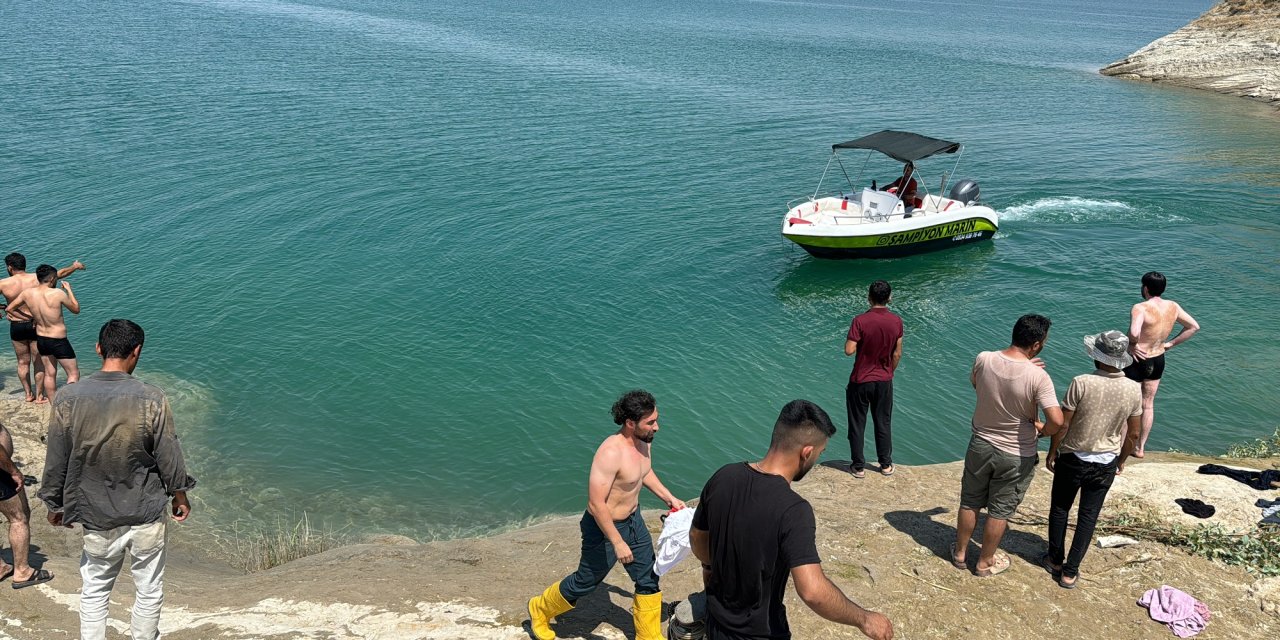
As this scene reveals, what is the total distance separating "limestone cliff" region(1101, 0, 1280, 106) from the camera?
148 ft

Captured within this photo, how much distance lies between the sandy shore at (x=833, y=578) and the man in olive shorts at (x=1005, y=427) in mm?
587

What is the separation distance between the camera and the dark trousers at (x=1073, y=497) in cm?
666

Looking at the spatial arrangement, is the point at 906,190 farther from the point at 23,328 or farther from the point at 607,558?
the point at 23,328

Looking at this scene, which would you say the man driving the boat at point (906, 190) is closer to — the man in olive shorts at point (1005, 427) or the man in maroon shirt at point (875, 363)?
the man in maroon shirt at point (875, 363)

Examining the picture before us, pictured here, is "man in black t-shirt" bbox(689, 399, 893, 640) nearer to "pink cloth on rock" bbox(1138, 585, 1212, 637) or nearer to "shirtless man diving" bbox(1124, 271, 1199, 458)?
"pink cloth on rock" bbox(1138, 585, 1212, 637)

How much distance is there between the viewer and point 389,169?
2702 cm

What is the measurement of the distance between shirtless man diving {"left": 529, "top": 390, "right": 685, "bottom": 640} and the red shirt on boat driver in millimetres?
3412

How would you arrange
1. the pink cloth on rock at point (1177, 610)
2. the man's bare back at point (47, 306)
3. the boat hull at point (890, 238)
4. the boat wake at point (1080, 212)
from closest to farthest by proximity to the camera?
1. the pink cloth on rock at point (1177, 610)
2. the man's bare back at point (47, 306)
3. the boat hull at point (890, 238)
4. the boat wake at point (1080, 212)

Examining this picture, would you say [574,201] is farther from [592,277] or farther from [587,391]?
[587,391]

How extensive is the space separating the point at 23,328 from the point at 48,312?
0.47 m

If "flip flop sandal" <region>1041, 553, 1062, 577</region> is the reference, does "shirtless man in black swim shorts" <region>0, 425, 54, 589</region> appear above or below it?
above

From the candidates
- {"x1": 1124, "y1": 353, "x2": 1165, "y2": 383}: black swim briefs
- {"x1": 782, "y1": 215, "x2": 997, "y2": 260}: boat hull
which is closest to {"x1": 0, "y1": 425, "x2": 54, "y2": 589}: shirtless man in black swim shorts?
{"x1": 1124, "y1": 353, "x2": 1165, "y2": 383}: black swim briefs

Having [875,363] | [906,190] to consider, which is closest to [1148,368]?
[875,363]

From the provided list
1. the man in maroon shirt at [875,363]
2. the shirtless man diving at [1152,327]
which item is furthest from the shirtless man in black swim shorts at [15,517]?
the shirtless man diving at [1152,327]
